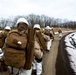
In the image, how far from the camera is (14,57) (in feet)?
19.2

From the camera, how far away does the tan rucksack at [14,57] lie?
5.82m

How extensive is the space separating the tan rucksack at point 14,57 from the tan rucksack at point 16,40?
88 mm

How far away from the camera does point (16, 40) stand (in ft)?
19.1

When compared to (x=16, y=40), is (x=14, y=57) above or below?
below

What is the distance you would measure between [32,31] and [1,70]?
5027mm

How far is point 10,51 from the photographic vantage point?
582 cm

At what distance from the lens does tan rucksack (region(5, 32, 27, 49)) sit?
19.1 ft

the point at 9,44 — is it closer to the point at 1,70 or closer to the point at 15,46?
the point at 15,46

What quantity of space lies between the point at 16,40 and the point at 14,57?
1.07 feet

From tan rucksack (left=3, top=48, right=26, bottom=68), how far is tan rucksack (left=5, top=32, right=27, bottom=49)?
9cm

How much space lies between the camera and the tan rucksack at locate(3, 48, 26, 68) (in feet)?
19.1

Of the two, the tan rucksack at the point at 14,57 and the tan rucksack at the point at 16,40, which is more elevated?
the tan rucksack at the point at 16,40

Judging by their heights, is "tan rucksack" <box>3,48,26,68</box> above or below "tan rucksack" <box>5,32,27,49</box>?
below

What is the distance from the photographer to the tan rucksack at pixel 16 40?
584cm
